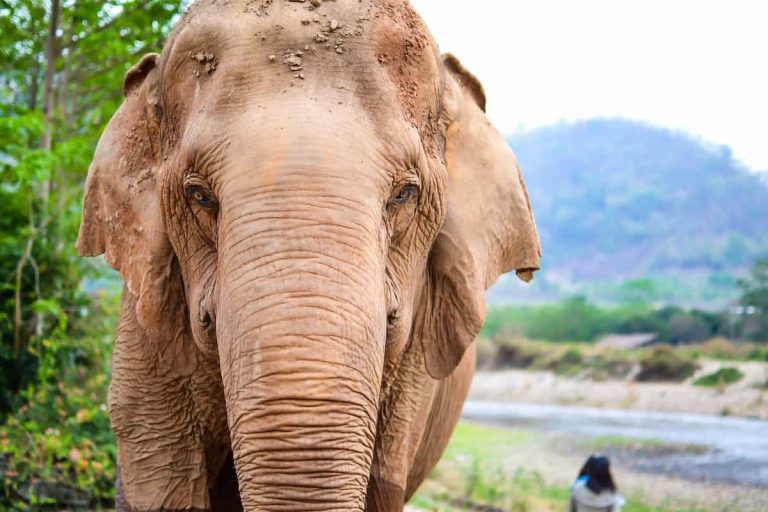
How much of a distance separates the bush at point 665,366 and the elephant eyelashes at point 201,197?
74.2 feet

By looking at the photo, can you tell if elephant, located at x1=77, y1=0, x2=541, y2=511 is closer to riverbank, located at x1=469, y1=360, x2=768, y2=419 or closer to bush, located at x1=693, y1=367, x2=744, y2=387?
riverbank, located at x1=469, y1=360, x2=768, y2=419

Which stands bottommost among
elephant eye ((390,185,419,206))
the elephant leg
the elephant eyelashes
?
the elephant leg

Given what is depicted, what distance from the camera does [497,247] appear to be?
5.14m

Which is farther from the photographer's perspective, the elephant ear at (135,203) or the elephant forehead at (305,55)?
the elephant ear at (135,203)

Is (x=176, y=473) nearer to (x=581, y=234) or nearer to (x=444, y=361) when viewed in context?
(x=444, y=361)

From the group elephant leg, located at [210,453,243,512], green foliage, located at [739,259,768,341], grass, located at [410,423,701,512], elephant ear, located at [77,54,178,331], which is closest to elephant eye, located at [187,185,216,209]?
elephant ear, located at [77,54,178,331]

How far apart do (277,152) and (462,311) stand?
55.5 inches

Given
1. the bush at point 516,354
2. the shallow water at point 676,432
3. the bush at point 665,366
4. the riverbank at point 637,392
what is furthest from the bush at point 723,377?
the bush at point 516,354

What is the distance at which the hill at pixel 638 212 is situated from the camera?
3056 inches

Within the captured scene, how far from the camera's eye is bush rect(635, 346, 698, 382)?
25828mm

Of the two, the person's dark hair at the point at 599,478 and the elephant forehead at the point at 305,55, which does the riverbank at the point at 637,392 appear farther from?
the elephant forehead at the point at 305,55

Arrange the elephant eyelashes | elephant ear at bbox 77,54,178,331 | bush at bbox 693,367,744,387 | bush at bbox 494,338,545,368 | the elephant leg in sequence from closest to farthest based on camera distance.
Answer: the elephant eyelashes → elephant ear at bbox 77,54,178,331 → the elephant leg → bush at bbox 693,367,744,387 → bush at bbox 494,338,545,368

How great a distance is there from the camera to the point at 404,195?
4312 mm

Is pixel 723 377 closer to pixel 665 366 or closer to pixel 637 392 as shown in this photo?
pixel 665 366
